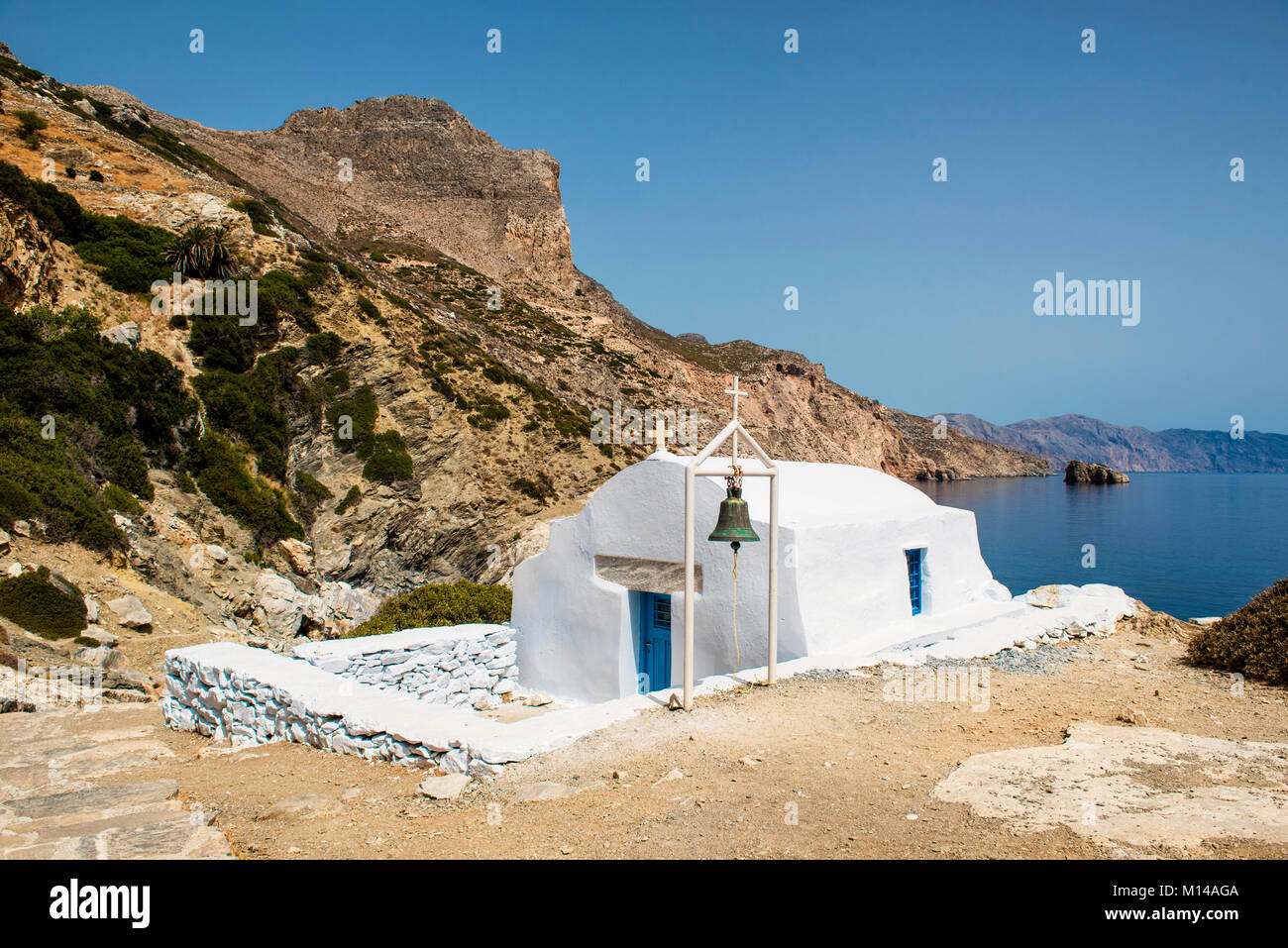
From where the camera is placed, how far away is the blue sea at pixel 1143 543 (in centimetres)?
4331

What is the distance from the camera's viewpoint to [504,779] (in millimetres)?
5984

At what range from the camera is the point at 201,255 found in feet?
86.4

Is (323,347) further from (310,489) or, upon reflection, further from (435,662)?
(435,662)

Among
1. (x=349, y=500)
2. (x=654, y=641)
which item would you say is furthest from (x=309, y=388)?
(x=654, y=641)

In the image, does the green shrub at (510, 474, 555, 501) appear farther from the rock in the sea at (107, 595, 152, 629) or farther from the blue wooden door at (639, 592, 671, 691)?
the blue wooden door at (639, 592, 671, 691)

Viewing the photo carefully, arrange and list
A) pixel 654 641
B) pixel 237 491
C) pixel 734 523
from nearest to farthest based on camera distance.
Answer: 1. pixel 734 523
2. pixel 654 641
3. pixel 237 491

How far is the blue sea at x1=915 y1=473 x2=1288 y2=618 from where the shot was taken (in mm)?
43312

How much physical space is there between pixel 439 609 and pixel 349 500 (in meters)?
13.0
